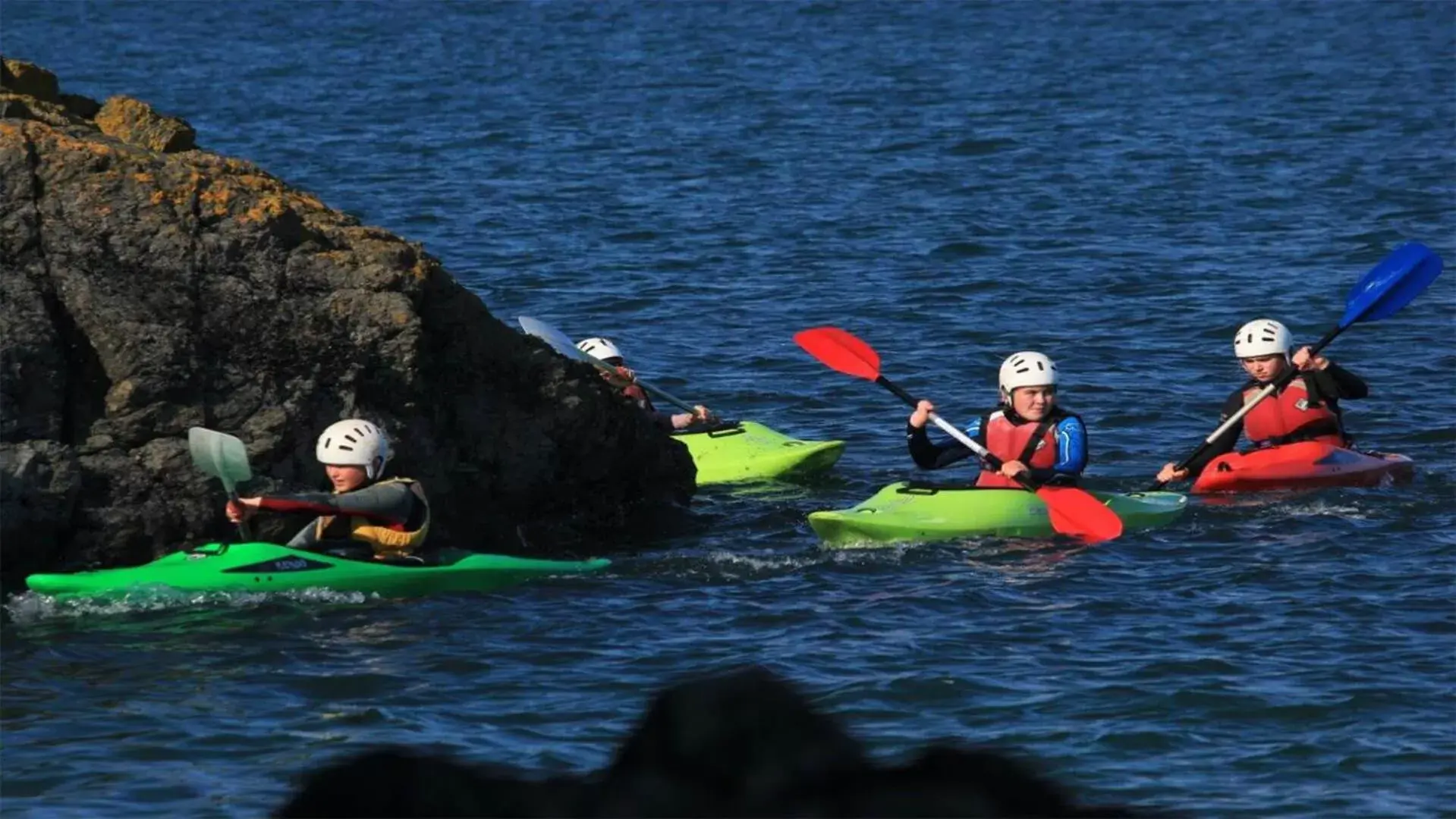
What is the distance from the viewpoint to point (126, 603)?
10281 mm

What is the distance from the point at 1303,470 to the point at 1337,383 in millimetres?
777

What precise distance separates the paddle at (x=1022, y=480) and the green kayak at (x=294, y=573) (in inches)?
107

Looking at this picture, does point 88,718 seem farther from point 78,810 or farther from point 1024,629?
point 1024,629

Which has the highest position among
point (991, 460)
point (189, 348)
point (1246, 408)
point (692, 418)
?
point (189, 348)

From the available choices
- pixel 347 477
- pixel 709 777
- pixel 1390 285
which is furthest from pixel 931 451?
pixel 709 777

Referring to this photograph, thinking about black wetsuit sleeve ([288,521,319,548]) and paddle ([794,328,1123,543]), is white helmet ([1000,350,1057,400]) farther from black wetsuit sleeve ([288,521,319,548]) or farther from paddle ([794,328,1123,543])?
black wetsuit sleeve ([288,521,319,548])

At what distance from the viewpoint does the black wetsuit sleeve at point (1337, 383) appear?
13.9 meters

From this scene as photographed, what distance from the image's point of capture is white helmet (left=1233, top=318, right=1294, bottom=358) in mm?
14180

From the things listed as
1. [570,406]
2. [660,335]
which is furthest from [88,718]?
[660,335]

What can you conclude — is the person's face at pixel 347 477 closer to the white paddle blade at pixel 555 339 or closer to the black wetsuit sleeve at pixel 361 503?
the black wetsuit sleeve at pixel 361 503

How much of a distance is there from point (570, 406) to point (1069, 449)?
2.97 meters

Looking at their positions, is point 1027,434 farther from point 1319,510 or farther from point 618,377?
point 618,377

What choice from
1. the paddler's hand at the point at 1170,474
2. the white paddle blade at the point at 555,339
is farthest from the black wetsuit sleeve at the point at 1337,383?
the white paddle blade at the point at 555,339

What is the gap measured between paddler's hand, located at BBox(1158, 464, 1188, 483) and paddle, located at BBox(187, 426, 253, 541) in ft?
19.3
